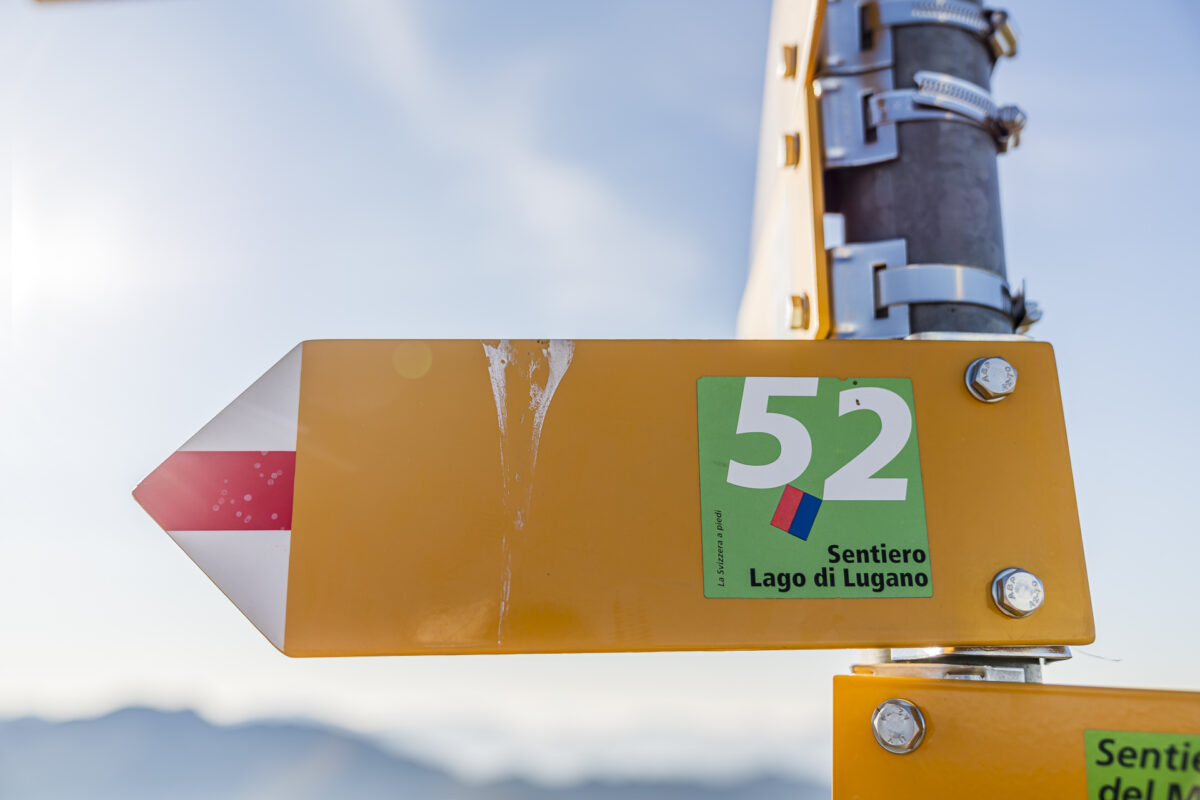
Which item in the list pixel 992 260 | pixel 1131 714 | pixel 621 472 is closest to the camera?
pixel 1131 714

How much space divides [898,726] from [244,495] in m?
0.93

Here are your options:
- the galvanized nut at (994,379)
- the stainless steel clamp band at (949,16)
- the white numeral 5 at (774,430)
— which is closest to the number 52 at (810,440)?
the white numeral 5 at (774,430)

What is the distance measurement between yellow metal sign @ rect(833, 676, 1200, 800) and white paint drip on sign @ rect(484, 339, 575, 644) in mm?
513

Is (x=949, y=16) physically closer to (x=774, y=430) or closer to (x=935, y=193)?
(x=935, y=193)

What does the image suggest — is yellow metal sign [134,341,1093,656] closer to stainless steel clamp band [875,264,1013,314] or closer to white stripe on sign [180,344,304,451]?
white stripe on sign [180,344,304,451]

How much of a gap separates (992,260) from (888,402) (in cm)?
48

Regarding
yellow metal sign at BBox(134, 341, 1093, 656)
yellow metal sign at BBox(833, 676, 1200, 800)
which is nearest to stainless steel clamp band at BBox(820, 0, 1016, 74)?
yellow metal sign at BBox(134, 341, 1093, 656)

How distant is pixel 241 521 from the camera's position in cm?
111

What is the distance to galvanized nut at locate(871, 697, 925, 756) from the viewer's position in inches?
41.1

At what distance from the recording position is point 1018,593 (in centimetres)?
106

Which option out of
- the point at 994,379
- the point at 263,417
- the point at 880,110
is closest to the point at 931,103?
the point at 880,110

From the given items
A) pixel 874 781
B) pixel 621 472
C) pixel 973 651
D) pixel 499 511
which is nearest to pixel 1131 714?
pixel 973 651

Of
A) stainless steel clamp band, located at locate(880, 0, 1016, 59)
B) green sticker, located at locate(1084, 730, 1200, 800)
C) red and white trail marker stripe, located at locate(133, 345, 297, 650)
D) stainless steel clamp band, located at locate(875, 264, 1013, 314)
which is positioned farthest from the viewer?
stainless steel clamp band, located at locate(880, 0, 1016, 59)

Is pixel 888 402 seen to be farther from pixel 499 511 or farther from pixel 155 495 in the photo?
pixel 155 495
